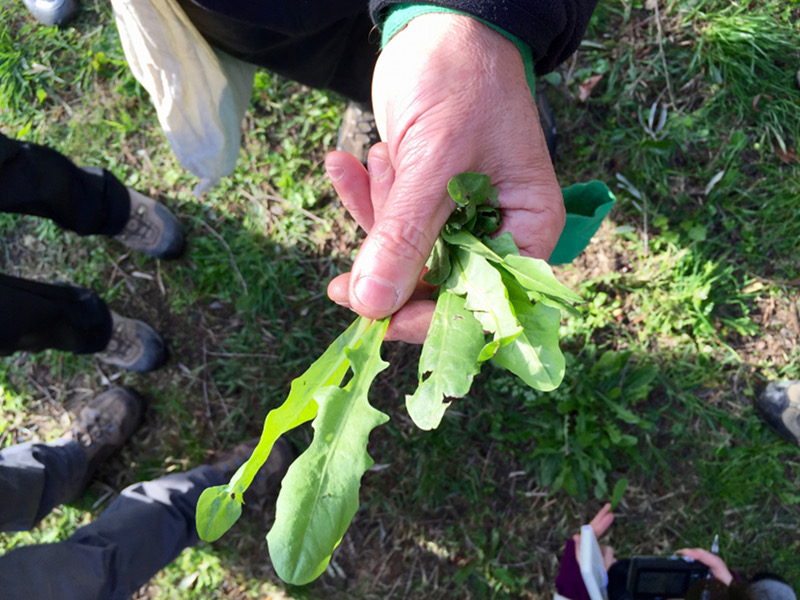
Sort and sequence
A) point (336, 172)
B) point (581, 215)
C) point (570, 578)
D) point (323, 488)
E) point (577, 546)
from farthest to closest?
point (577, 546) → point (570, 578) → point (581, 215) → point (336, 172) → point (323, 488)

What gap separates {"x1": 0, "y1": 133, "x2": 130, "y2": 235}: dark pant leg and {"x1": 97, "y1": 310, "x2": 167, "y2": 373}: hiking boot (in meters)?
0.50

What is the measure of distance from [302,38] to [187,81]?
0.42 metres

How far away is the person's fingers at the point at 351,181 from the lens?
1.72m

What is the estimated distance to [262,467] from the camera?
2848 millimetres

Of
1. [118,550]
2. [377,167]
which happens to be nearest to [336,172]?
[377,167]

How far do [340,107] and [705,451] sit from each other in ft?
8.63

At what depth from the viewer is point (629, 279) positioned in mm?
2764

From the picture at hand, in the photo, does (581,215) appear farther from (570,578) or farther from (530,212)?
(570,578)

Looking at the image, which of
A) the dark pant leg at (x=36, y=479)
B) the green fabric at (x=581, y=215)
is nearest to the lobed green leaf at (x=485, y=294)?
the green fabric at (x=581, y=215)

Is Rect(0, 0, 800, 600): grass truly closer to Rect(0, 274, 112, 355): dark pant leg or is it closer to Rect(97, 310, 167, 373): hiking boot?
Rect(97, 310, 167, 373): hiking boot

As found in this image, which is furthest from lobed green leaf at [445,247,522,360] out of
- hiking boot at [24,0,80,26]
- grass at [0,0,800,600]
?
hiking boot at [24,0,80,26]

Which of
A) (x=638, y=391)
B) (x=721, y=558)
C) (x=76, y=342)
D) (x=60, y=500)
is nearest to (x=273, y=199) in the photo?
(x=76, y=342)

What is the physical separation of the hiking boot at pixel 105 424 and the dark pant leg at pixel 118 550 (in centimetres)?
35

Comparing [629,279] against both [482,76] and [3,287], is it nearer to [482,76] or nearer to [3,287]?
[482,76]
